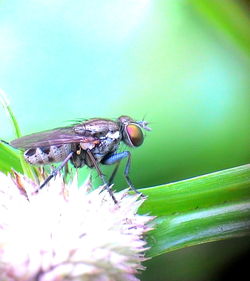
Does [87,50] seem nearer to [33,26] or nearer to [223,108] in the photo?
[33,26]

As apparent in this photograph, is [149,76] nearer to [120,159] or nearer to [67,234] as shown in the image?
[120,159]

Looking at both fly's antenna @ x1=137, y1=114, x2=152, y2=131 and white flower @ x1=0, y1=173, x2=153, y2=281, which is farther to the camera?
fly's antenna @ x1=137, y1=114, x2=152, y2=131

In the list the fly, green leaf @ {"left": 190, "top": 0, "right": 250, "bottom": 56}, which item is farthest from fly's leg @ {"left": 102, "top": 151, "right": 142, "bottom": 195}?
green leaf @ {"left": 190, "top": 0, "right": 250, "bottom": 56}

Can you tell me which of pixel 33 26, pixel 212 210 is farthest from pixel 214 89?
pixel 33 26

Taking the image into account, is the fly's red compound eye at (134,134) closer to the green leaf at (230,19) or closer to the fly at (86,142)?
the fly at (86,142)

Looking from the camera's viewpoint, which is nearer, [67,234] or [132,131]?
[67,234]

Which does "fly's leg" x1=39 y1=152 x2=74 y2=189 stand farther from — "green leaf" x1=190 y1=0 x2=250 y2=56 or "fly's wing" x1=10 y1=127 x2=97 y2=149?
"green leaf" x1=190 y1=0 x2=250 y2=56

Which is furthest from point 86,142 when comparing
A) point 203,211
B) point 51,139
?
point 203,211
